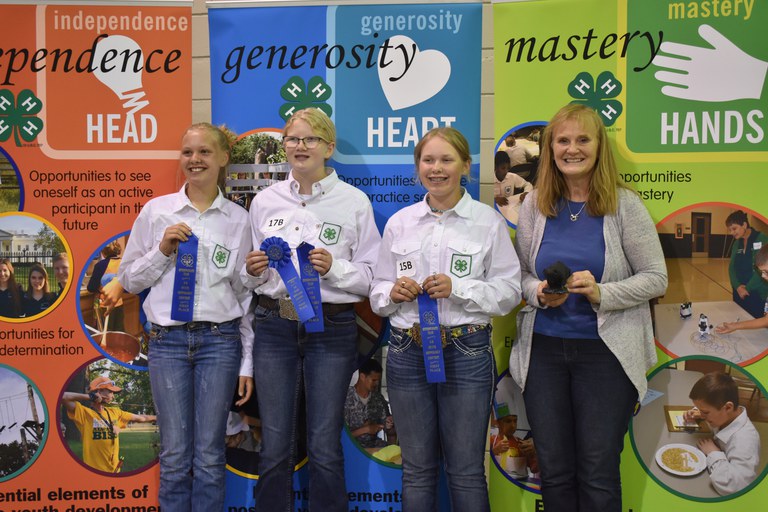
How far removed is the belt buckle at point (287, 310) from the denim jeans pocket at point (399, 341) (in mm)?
374

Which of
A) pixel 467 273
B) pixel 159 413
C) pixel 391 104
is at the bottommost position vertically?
pixel 159 413

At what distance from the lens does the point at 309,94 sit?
2738 millimetres

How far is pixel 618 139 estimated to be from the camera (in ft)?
8.61

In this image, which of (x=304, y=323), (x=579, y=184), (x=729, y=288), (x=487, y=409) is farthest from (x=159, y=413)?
(x=729, y=288)

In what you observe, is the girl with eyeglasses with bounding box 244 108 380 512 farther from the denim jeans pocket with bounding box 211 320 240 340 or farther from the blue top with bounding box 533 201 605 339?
the blue top with bounding box 533 201 605 339

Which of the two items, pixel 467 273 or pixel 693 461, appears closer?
pixel 467 273

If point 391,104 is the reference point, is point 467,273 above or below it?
below

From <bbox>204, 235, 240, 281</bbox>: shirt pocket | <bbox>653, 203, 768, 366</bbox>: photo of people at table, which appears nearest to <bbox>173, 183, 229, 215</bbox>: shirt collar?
<bbox>204, 235, 240, 281</bbox>: shirt pocket

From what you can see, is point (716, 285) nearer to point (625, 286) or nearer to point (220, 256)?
point (625, 286)

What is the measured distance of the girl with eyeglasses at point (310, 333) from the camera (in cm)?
236

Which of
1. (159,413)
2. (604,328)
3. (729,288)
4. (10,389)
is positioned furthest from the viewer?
(10,389)

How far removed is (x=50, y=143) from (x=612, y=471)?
269 centimetres

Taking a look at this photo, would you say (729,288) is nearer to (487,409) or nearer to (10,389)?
(487,409)

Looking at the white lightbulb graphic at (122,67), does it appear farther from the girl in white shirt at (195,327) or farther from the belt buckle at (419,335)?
the belt buckle at (419,335)
